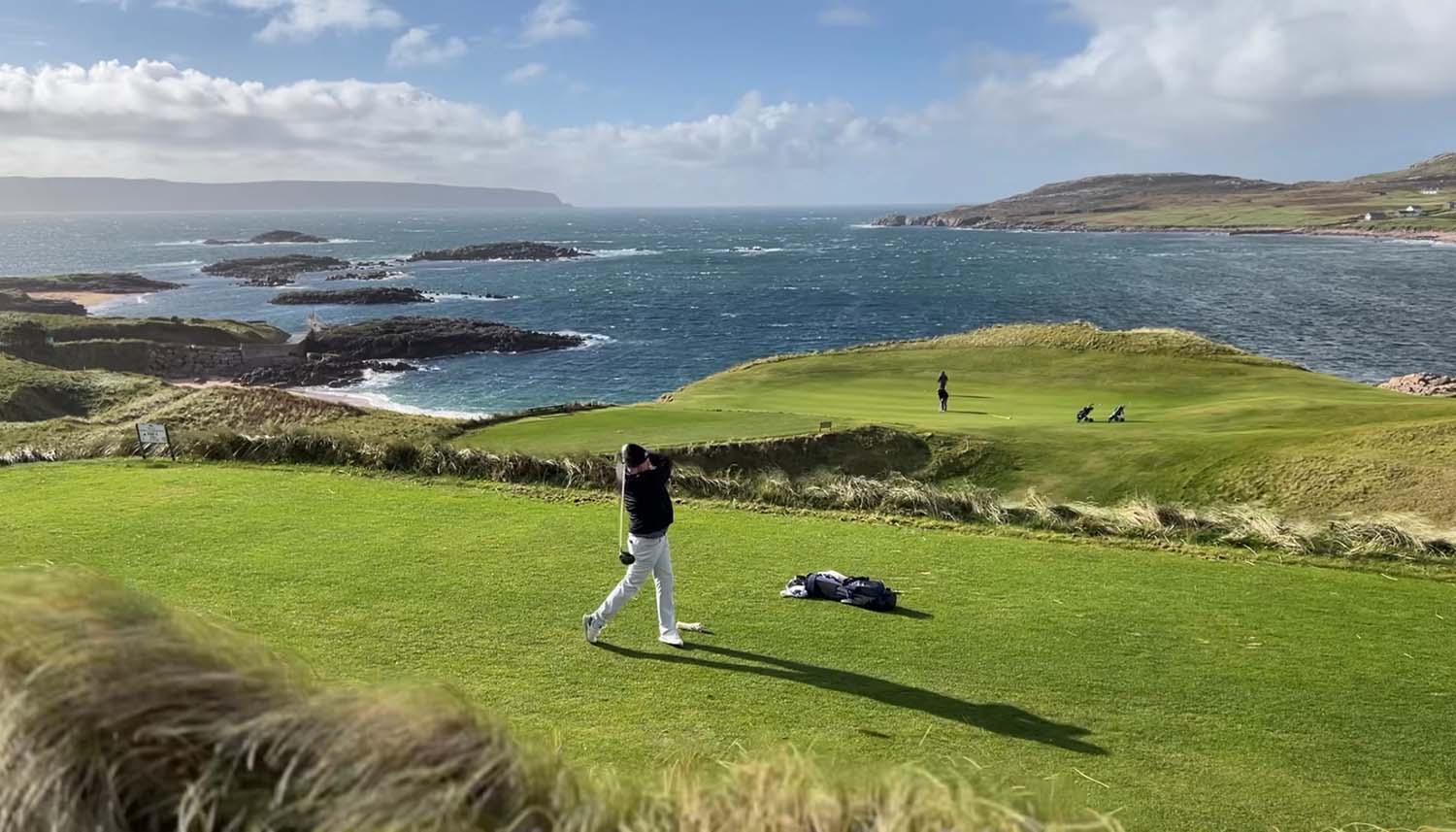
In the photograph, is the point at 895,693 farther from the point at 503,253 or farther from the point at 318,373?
the point at 503,253

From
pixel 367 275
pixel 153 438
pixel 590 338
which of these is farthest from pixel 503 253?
pixel 153 438

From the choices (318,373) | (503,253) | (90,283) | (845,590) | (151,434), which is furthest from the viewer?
(503,253)

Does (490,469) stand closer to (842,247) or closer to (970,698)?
(970,698)

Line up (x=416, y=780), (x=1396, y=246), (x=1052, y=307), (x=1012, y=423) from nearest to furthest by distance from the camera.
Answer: (x=416, y=780) → (x=1012, y=423) → (x=1052, y=307) → (x=1396, y=246)

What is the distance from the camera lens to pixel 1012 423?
25.4m

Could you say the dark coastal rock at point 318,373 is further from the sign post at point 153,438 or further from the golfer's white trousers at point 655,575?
the golfer's white trousers at point 655,575

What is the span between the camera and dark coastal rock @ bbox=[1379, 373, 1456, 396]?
150ft

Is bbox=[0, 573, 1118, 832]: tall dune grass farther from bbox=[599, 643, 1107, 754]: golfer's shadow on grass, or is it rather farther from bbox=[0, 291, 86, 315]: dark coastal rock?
bbox=[0, 291, 86, 315]: dark coastal rock

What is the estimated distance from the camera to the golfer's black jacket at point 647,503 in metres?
8.26

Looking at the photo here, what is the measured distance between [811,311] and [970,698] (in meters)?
86.2

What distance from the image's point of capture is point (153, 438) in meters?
16.8

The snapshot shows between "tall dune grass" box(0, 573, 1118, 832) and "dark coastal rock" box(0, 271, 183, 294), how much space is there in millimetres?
125072

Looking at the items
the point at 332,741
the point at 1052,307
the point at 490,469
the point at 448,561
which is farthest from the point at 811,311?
the point at 332,741

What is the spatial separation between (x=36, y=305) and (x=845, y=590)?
334 ft
